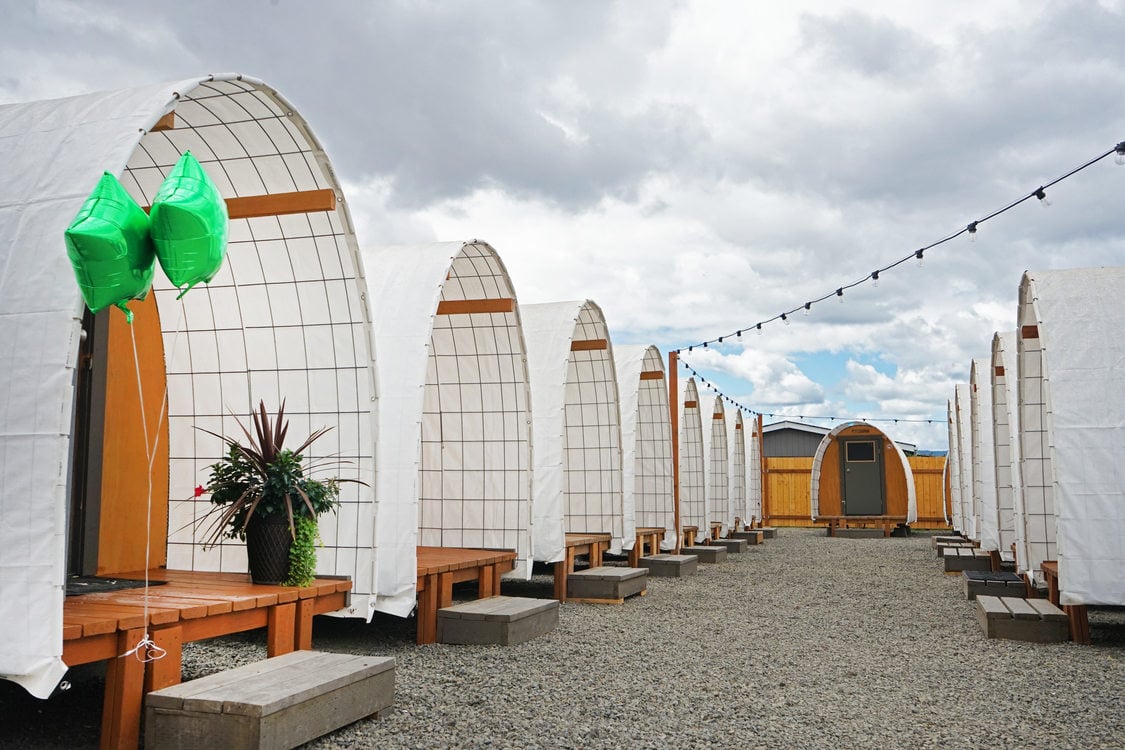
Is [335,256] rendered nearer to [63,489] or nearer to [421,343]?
[421,343]

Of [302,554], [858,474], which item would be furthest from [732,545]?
[302,554]

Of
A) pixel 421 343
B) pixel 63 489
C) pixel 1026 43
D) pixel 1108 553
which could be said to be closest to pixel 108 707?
pixel 63 489

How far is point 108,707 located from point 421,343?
9.95 feet

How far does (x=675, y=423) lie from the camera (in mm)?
12102

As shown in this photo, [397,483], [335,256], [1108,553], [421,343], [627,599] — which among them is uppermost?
[335,256]

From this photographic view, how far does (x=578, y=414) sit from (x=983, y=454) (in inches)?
215

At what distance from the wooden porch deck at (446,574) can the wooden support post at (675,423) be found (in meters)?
5.23

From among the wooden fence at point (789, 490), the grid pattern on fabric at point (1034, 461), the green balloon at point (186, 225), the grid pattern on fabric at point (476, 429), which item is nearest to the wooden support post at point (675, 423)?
the grid pattern on fabric at point (476, 429)

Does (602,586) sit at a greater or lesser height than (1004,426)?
lesser

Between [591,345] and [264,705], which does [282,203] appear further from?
[591,345]

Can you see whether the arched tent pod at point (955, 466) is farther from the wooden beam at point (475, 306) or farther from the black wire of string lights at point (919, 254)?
the wooden beam at point (475, 306)

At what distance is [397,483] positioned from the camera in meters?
5.39

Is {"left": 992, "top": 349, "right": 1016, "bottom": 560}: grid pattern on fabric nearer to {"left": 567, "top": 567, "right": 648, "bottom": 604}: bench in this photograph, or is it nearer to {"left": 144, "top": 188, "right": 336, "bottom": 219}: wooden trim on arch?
{"left": 567, "top": 567, "right": 648, "bottom": 604}: bench

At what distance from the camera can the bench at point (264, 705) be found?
302cm
